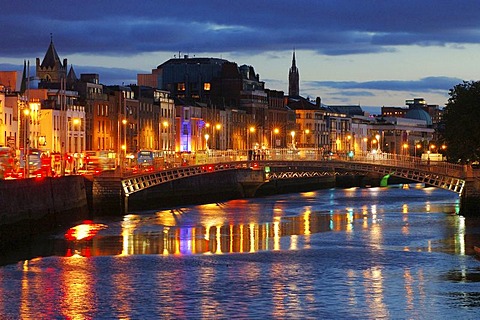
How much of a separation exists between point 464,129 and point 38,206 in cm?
3011

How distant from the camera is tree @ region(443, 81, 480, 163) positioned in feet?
265

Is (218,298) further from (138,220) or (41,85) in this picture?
(41,85)

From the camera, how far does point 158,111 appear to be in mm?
122562

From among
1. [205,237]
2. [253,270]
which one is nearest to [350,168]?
[205,237]

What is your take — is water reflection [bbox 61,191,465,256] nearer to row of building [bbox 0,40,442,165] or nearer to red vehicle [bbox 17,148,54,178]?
red vehicle [bbox 17,148,54,178]

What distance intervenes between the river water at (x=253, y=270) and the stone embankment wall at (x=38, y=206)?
1358 millimetres

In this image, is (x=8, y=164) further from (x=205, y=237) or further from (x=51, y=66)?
(x=51, y=66)

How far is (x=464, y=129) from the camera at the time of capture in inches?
3182

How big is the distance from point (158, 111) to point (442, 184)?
5147 cm

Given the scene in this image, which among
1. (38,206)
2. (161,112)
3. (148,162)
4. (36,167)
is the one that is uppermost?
(161,112)

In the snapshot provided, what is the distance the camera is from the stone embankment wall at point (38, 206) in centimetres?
5369

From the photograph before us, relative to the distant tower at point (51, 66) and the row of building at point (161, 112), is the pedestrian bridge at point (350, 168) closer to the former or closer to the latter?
the row of building at point (161, 112)

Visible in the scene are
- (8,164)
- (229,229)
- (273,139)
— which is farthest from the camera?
(273,139)

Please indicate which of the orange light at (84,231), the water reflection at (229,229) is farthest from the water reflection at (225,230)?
the orange light at (84,231)
